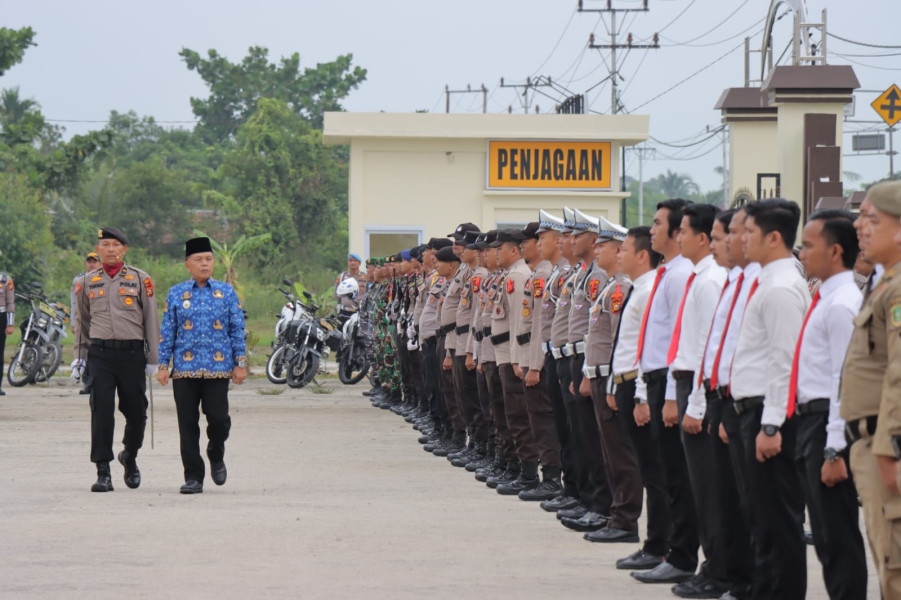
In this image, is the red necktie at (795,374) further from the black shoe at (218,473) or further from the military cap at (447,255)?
the military cap at (447,255)

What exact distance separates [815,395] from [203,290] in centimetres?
660

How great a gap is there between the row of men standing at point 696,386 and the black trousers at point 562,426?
17mm

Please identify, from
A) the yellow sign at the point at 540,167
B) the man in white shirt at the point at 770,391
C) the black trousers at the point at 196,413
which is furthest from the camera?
the yellow sign at the point at 540,167

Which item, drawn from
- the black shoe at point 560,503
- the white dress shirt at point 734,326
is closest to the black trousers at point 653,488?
the white dress shirt at point 734,326

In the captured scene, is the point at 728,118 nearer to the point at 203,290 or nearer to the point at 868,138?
the point at 203,290

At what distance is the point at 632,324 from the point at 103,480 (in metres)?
5.07

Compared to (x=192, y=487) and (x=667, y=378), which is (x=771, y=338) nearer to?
(x=667, y=378)

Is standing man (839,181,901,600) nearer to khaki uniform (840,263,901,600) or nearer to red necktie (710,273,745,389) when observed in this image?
khaki uniform (840,263,901,600)

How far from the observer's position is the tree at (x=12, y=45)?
3631 centimetres

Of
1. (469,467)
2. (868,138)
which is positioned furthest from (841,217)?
(868,138)

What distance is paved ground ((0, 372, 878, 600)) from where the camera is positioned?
311 inches

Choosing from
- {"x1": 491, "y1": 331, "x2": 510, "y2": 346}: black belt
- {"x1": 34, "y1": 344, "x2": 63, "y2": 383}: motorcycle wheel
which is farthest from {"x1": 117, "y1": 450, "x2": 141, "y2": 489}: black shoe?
{"x1": 34, "y1": 344, "x2": 63, "y2": 383}: motorcycle wheel

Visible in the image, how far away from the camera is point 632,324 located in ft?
28.5

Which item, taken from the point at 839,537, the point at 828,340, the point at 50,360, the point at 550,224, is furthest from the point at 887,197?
the point at 50,360
